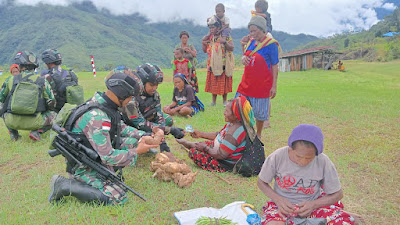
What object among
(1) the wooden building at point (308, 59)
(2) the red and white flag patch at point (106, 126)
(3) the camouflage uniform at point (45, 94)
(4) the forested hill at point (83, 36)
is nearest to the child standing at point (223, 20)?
(3) the camouflage uniform at point (45, 94)

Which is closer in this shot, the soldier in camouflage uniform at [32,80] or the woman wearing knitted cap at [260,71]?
the woman wearing knitted cap at [260,71]

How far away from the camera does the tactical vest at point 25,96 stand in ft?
18.9

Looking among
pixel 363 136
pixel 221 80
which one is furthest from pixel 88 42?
pixel 363 136

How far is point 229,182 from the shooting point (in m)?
4.10

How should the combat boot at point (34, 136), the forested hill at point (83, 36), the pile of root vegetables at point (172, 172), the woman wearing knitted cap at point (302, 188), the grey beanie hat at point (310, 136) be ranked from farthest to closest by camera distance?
the forested hill at point (83, 36), the combat boot at point (34, 136), the pile of root vegetables at point (172, 172), the woman wearing knitted cap at point (302, 188), the grey beanie hat at point (310, 136)

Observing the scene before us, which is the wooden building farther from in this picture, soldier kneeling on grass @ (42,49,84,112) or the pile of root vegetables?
the pile of root vegetables

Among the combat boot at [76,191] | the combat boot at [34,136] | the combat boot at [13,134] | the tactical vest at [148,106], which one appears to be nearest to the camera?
the combat boot at [76,191]

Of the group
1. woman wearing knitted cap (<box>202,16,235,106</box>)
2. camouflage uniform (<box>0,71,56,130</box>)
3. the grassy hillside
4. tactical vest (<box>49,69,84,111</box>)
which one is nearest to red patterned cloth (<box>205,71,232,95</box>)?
woman wearing knitted cap (<box>202,16,235,106</box>)

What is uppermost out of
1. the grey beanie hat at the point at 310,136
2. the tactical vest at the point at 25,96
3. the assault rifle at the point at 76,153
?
the tactical vest at the point at 25,96

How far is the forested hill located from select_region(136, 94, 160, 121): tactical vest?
37001 mm

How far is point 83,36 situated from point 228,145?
56413 millimetres

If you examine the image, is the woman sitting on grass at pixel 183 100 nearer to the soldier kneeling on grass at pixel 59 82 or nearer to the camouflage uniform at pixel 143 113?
the camouflage uniform at pixel 143 113

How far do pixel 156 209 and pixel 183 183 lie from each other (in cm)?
57

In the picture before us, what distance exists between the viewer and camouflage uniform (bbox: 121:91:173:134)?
506 cm
